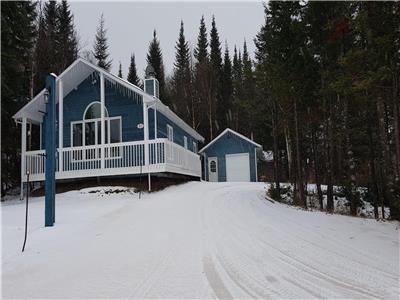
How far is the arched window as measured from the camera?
15.6 metres

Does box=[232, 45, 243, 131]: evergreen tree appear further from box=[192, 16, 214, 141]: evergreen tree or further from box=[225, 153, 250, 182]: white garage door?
box=[225, 153, 250, 182]: white garage door

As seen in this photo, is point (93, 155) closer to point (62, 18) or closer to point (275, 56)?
point (275, 56)

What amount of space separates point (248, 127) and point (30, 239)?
98.4 feet

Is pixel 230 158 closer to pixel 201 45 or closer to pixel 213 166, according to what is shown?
pixel 213 166

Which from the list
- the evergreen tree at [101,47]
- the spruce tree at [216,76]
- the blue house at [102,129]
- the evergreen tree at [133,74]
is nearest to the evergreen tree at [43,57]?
the blue house at [102,129]

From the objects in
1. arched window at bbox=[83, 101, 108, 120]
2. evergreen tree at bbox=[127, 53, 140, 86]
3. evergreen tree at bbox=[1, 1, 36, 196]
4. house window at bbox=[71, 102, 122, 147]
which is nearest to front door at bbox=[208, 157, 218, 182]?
house window at bbox=[71, 102, 122, 147]

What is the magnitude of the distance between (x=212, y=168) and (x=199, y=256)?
21.1 m

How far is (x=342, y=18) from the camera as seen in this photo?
35.7ft

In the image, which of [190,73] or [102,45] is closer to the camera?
[102,45]

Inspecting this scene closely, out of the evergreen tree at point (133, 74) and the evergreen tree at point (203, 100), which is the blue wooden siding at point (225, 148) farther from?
the evergreen tree at point (133, 74)

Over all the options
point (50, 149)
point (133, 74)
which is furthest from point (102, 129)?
point (133, 74)

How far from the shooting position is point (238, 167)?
985 inches

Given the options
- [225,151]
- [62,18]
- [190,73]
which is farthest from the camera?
[190,73]

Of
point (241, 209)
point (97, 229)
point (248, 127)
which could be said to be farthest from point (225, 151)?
point (97, 229)
